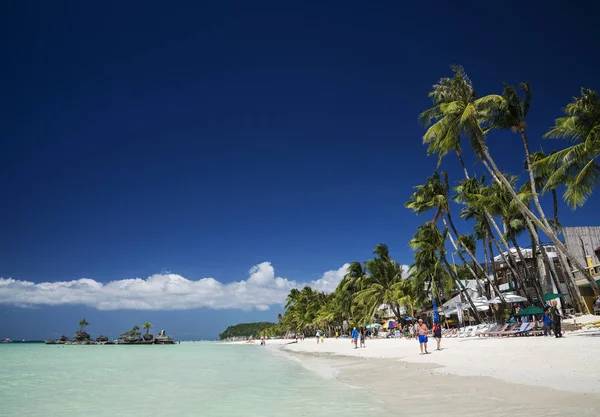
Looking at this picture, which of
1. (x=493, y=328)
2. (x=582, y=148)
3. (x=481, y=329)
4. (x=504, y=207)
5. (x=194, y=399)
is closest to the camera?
(x=194, y=399)

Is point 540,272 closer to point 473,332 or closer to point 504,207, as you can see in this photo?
point 504,207

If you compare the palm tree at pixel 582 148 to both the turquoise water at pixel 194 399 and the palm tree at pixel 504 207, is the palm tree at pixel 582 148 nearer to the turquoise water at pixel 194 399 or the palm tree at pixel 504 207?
the palm tree at pixel 504 207

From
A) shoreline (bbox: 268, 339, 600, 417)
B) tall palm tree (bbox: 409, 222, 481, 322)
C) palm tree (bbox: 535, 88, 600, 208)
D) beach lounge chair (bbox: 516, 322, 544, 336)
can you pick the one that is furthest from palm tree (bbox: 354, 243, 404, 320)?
shoreline (bbox: 268, 339, 600, 417)

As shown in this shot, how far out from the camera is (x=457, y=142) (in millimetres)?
21828

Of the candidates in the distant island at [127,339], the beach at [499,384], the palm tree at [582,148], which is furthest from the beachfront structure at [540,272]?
the distant island at [127,339]

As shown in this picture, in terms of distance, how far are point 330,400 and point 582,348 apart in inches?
303

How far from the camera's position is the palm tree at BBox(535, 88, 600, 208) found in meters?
15.3

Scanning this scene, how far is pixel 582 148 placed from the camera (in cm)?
1605

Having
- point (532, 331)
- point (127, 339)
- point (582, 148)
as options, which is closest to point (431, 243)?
point (532, 331)

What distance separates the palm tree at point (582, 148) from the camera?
50.3 feet

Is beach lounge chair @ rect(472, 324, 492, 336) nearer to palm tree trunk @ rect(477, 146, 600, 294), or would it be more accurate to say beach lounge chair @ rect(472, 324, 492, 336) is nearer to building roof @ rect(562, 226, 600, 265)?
palm tree trunk @ rect(477, 146, 600, 294)

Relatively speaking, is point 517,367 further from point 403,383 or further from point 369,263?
point 369,263

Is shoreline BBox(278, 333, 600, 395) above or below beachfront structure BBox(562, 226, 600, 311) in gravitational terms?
below

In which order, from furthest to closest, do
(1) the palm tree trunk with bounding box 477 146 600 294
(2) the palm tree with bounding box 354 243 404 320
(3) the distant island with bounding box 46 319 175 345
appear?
Result: 1. (3) the distant island with bounding box 46 319 175 345
2. (2) the palm tree with bounding box 354 243 404 320
3. (1) the palm tree trunk with bounding box 477 146 600 294
